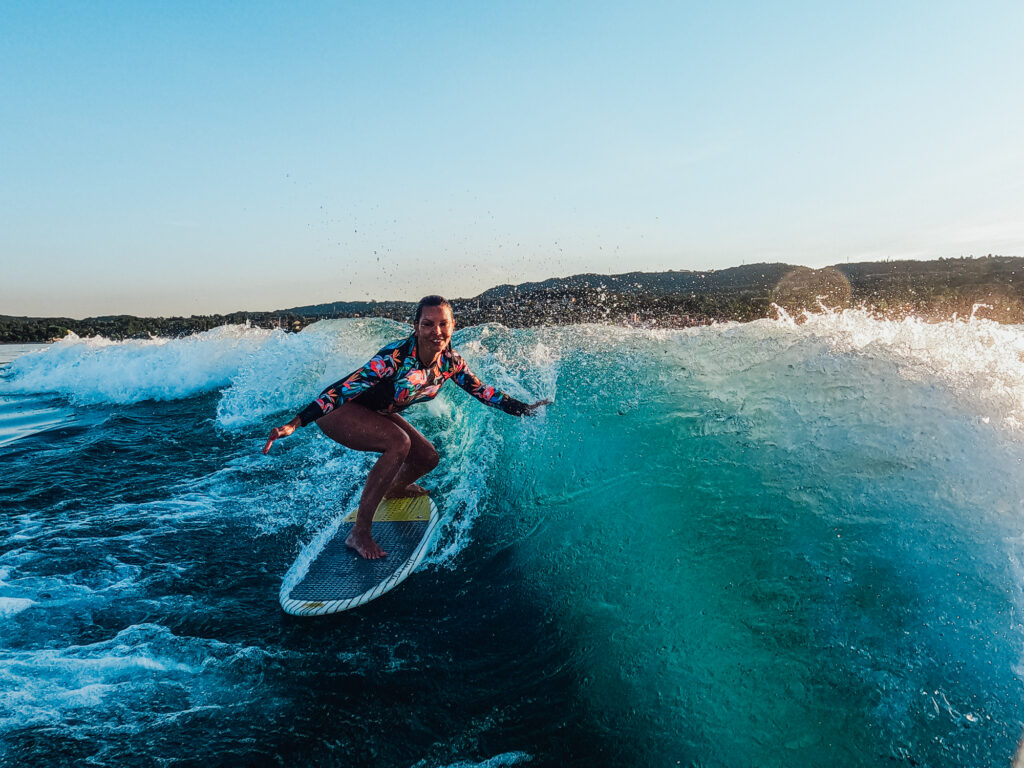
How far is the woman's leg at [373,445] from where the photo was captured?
16.2ft

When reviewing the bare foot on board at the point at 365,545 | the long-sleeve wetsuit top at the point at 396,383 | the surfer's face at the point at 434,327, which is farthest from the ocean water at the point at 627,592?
the surfer's face at the point at 434,327

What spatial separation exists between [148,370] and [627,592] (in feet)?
50.2

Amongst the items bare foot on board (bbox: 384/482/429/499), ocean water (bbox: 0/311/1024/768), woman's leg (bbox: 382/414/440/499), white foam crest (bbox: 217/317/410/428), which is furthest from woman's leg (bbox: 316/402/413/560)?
white foam crest (bbox: 217/317/410/428)

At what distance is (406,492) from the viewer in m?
6.10

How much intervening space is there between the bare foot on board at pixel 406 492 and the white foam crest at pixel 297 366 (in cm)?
523

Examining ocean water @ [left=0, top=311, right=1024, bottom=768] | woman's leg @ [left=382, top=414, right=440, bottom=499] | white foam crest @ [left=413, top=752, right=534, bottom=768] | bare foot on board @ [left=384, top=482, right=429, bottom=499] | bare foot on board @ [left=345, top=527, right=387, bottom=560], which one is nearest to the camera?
white foam crest @ [left=413, top=752, right=534, bottom=768]

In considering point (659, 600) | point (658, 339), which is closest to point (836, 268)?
point (658, 339)

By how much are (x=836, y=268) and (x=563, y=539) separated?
55.1 m

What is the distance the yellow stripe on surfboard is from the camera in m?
5.63

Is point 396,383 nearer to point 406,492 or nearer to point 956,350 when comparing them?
point 406,492

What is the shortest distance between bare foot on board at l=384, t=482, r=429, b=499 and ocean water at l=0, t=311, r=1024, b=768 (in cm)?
26

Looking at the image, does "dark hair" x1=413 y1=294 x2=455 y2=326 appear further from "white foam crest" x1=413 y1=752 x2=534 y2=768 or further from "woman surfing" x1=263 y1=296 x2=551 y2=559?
"white foam crest" x1=413 y1=752 x2=534 y2=768

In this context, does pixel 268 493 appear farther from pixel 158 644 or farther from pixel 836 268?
pixel 836 268

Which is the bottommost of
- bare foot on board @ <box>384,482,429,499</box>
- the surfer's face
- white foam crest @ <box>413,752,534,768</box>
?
white foam crest @ <box>413,752,534,768</box>
